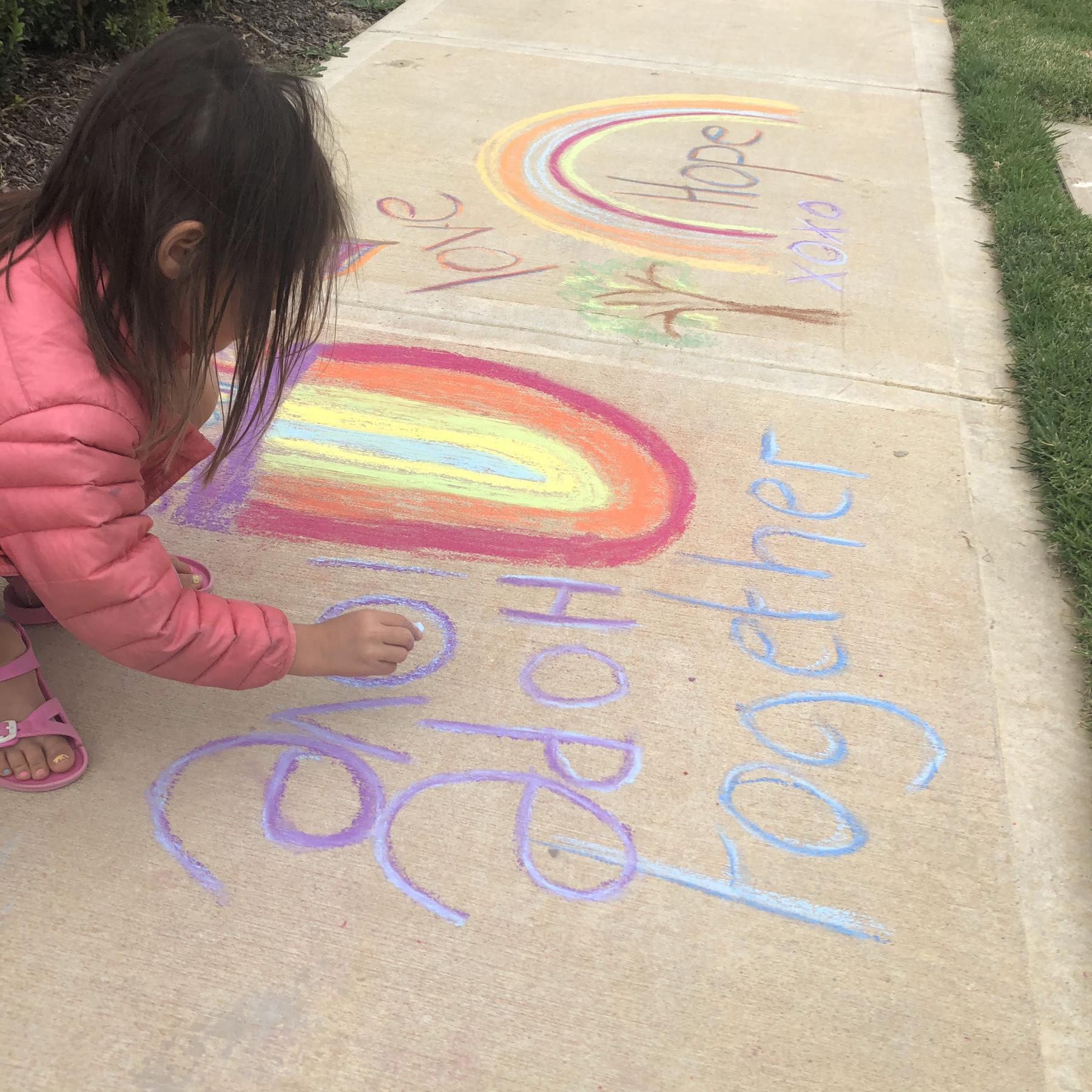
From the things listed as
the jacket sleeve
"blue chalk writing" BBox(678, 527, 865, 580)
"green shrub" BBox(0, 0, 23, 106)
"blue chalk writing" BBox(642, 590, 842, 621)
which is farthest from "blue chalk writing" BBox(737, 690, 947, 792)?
"green shrub" BBox(0, 0, 23, 106)

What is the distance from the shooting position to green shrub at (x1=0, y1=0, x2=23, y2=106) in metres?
3.31

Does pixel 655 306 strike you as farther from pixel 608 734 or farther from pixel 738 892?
pixel 738 892

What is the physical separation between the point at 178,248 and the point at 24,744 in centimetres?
79

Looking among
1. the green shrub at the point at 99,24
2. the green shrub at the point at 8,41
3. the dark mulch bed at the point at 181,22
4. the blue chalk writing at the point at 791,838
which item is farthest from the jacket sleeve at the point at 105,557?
the green shrub at the point at 99,24

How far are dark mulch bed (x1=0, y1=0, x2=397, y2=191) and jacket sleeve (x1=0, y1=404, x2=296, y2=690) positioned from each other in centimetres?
160

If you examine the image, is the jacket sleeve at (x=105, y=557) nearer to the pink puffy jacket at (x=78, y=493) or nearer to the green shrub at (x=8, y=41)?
the pink puffy jacket at (x=78, y=493)

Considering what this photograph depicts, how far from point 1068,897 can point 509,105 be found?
3648 millimetres

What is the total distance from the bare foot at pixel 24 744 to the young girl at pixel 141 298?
8.3 inches

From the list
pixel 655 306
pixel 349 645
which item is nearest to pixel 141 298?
pixel 349 645

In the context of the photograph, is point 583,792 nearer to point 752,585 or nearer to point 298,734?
point 298,734

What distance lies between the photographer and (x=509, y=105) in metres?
4.19

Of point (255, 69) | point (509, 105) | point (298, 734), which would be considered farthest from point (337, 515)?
point (509, 105)

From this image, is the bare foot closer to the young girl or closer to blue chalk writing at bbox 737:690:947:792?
the young girl

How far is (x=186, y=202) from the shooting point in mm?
1279
